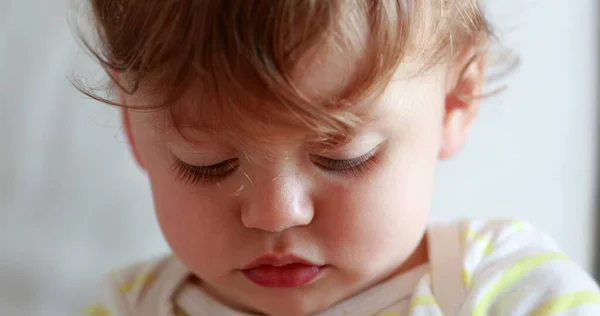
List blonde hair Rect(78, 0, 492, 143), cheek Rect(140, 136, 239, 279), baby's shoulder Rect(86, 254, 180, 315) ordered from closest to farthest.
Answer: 1. blonde hair Rect(78, 0, 492, 143)
2. cheek Rect(140, 136, 239, 279)
3. baby's shoulder Rect(86, 254, 180, 315)

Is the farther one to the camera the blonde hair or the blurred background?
the blurred background

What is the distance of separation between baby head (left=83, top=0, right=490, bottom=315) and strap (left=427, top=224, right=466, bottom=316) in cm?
4

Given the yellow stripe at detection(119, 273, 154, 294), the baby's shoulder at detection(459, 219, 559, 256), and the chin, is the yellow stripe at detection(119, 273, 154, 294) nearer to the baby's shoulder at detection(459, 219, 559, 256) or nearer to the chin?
the chin

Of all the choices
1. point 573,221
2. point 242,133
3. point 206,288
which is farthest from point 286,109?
point 573,221

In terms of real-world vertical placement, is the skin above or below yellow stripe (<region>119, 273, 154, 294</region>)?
above

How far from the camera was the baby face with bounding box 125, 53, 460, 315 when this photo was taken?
1.70 feet

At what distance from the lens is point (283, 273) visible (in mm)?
586

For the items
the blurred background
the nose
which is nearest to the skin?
the nose

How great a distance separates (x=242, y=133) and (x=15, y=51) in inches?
16.9

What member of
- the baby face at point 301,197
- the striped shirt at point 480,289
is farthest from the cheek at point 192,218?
the striped shirt at point 480,289

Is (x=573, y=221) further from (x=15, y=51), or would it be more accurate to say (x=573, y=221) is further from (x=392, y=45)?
(x=15, y=51)

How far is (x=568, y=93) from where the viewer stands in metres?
0.88

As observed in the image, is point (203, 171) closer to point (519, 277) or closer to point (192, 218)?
point (192, 218)

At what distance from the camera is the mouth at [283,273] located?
582mm
